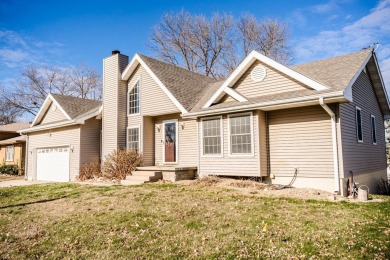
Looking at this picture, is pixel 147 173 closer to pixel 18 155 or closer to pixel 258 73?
pixel 258 73

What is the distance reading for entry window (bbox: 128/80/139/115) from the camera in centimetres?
1662

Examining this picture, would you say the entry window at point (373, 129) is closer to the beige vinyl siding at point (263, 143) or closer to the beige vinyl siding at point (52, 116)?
the beige vinyl siding at point (263, 143)

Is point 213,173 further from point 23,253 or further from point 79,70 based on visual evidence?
point 79,70

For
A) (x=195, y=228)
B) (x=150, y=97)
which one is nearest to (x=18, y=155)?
(x=150, y=97)

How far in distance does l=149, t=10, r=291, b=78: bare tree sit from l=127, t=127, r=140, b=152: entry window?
1652 cm

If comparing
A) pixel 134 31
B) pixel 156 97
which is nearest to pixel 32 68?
pixel 134 31

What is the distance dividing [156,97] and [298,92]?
7.45m

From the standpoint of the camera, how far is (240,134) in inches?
477

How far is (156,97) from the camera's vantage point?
614 inches

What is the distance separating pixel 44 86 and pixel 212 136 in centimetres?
3528

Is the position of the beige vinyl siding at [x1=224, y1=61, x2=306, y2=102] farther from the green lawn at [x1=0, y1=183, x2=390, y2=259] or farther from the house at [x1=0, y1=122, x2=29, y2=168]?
the house at [x1=0, y1=122, x2=29, y2=168]

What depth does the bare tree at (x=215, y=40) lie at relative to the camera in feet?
98.7

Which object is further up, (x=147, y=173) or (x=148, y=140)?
(x=148, y=140)

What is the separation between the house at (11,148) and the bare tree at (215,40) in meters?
16.6
